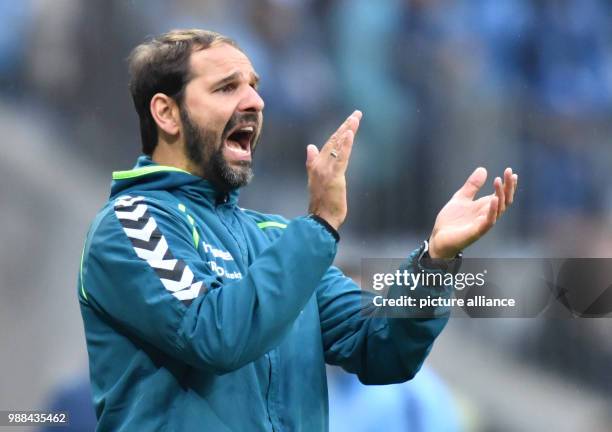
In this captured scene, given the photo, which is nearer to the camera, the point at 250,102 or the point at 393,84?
the point at 250,102

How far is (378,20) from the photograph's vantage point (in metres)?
2.86

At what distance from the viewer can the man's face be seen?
5.44ft

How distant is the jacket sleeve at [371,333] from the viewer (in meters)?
1.56

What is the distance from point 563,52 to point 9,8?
1674 millimetres

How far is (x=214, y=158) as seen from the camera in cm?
166

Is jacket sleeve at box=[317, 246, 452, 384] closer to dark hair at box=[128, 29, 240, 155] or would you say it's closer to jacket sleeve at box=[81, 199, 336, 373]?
jacket sleeve at box=[81, 199, 336, 373]

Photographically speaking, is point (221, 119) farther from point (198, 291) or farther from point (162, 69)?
point (198, 291)

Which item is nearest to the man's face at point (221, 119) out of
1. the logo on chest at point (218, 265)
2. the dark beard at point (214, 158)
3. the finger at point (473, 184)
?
the dark beard at point (214, 158)

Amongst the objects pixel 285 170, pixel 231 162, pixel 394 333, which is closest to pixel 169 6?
pixel 285 170

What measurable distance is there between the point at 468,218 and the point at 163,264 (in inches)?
19.6

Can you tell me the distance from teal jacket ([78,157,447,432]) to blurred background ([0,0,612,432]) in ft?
3.37

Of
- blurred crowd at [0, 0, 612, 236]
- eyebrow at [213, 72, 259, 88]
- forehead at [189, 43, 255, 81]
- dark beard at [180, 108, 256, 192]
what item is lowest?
dark beard at [180, 108, 256, 192]
